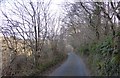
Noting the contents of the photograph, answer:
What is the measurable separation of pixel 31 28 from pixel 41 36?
216 cm

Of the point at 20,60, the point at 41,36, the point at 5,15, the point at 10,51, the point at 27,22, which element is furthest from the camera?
the point at 41,36

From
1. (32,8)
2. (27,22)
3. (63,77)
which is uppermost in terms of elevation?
(32,8)

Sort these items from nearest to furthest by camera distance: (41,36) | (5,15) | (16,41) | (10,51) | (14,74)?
(14,74) → (10,51) → (16,41) → (5,15) → (41,36)

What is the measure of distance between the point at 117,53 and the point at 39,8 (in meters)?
12.3

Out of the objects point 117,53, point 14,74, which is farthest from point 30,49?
point 117,53

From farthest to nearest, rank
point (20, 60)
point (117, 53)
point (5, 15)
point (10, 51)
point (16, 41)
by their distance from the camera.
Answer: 1. point (5, 15)
2. point (16, 41)
3. point (20, 60)
4. point (10, 51)
5. point (117, 53)

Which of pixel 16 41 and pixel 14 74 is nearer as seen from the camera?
pixel 14 74

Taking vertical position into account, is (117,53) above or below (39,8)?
below

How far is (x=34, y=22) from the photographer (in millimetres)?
21062

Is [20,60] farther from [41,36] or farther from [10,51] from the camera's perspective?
[41,36]

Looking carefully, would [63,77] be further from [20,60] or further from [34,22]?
[34,22]

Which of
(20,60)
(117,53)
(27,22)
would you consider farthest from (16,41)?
(117,53)

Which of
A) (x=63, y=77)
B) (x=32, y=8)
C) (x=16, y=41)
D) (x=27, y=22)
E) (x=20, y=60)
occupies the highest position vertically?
(x=32, y=8)

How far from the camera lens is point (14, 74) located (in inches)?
525
